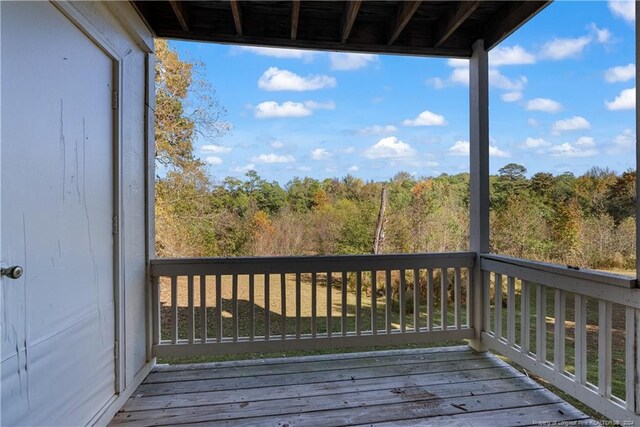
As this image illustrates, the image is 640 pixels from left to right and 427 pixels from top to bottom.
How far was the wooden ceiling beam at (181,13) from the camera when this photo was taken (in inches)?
86.1

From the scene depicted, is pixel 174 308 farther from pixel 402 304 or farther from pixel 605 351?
pixel 605 351

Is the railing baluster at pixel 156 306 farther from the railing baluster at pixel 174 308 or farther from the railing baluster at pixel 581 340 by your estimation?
the railing baluster at pixel 581 340

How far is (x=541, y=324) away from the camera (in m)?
2.21

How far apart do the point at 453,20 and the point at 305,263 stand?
2174 millimetres

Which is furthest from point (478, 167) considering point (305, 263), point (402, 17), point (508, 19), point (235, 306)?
point (235, 306)

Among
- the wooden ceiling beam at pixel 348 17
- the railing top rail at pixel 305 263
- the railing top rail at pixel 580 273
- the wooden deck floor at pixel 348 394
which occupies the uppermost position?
the wooden ceiling beam at pixel 348 17

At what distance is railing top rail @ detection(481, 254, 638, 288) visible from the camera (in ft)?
5.56

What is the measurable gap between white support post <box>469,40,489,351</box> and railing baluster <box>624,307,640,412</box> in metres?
1.13

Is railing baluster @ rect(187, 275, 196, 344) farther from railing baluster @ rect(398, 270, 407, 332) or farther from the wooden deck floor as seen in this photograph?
railing baluster @ rect(398, 270, 407, 332)

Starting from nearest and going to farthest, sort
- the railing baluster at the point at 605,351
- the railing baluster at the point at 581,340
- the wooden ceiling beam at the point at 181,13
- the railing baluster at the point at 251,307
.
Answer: the railing baluster at the point at 605,351
the railing baluster at the point at 581,340
the wooden ceiling beam at the point at 181,13
the railing baluster at the point at 251,307

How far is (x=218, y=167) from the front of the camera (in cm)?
315

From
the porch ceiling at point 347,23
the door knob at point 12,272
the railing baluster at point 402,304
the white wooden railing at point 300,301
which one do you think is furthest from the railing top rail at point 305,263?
the porch ceiling at point 347,23

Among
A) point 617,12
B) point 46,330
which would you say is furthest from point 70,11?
point 617,12

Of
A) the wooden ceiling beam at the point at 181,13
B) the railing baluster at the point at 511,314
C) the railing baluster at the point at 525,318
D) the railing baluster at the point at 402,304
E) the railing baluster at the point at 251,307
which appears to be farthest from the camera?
the railing baluster at the point at 402,304
